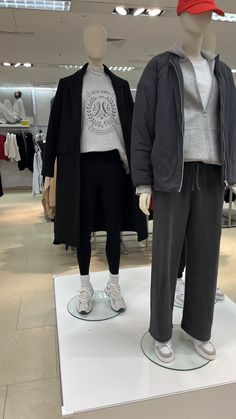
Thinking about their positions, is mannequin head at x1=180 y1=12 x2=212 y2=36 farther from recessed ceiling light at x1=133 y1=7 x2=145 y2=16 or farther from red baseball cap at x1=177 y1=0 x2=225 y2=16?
recessed ceiling light at x1=133 y1=7 x2=145 y2=16

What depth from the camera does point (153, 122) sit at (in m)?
1.29

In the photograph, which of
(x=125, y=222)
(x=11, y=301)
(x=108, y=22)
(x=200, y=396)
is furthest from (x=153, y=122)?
(x=108, y=22)

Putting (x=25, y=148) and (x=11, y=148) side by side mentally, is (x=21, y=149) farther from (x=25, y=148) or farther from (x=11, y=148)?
(x=11, y=148)

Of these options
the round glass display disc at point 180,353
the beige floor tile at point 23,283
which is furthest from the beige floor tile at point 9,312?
the round glass display disc at point 180,353

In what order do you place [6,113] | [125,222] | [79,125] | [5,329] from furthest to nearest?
[6,113]
[5,329]
[125,222]
[79,125]

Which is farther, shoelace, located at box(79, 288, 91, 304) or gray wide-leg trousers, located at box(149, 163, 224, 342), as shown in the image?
shoelace, located at box(79, 288, 91, 304)

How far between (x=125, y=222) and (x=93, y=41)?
94cm

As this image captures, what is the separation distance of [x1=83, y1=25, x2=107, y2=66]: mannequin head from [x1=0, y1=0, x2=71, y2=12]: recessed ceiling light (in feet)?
5.94

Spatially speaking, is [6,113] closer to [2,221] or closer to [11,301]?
[2,221]

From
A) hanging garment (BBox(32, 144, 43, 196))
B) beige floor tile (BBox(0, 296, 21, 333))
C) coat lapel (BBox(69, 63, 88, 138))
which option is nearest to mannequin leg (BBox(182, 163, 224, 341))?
coat lapel (BBox(69, 63, 88, 138))

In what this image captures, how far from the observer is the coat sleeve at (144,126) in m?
1.28

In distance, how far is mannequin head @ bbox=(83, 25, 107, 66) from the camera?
5.33 feet

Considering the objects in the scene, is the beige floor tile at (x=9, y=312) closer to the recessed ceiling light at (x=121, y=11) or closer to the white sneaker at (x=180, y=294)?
the white sneaker at (x=180, y=294)

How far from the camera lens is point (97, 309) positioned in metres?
1.90
